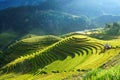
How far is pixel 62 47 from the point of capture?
14575cm

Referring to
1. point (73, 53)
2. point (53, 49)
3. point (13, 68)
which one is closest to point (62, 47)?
point (53, 49)

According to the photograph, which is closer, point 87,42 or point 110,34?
point 87,42

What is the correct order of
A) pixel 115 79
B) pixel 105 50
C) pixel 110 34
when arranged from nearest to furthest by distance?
pixel 115 79
pixel 105 50
pixel 110 34

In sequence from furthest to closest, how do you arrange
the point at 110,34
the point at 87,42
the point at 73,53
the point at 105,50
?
the point at 110,34 < the point at 87,42 < the point at 73,53 < the point at 105,50

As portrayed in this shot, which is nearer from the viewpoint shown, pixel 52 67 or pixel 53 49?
pixel 52 67

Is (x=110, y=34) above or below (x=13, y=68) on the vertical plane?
above

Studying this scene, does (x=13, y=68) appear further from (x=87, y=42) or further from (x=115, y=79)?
(x=115, y=79)

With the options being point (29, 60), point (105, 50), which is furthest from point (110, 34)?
point (105, 50)

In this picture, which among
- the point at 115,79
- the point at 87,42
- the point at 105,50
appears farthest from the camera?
the point at 87,42

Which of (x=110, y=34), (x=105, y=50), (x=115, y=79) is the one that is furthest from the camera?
(x=110, y=34)

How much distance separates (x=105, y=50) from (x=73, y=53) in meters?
22.5

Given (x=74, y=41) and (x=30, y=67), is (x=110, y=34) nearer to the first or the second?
(x=74, y=41)

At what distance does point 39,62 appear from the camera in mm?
143500

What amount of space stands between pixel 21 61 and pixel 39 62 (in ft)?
52.0
